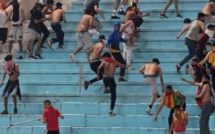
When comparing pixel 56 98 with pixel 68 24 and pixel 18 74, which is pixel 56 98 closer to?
pixel 18 74

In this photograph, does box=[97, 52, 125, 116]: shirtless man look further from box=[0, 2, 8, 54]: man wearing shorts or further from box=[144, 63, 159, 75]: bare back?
box=[0, 2, 8, 54]: man wearing shorts

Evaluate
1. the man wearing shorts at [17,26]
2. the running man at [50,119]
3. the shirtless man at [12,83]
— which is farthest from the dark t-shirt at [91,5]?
the running man at [50,119]

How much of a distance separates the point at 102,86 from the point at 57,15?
11.6ft

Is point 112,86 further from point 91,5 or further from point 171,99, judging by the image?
point 91,5

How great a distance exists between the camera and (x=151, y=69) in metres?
26.6

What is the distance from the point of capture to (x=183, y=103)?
81.8ft

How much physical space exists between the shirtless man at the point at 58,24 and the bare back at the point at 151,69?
14.7ft

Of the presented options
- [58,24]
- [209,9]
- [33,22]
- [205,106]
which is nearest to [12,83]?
[33,22]

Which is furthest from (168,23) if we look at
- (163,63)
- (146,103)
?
(146,103)

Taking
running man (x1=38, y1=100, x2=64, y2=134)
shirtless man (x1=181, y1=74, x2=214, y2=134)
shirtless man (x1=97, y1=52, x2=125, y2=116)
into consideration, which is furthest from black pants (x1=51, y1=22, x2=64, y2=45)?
shirtless man (x1=181, y1=74, x2=214, y2=134)

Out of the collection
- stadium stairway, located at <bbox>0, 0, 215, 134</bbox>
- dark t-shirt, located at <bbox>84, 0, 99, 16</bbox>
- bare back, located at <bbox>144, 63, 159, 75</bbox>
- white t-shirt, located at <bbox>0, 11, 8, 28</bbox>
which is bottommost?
stadium stairway, located at <bbox>0, 0, 215, 134</bbox>

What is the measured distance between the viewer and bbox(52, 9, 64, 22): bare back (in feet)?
101

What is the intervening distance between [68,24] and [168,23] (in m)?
3.00

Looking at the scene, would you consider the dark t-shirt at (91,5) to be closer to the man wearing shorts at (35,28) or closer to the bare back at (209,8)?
the man wearing shorts at (35,28)
